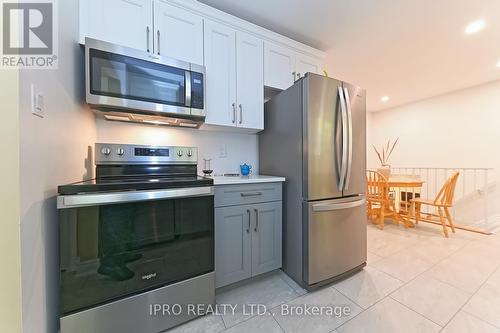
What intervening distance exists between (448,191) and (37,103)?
4.38 m

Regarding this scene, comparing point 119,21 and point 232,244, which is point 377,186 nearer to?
point 232,244

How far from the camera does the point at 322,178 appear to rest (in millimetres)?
1632

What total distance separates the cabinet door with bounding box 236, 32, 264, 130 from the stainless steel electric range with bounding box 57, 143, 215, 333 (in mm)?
912

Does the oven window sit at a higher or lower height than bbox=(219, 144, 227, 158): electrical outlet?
higher

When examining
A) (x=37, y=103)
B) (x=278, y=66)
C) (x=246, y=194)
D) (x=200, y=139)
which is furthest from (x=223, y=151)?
(x=37, y=103)

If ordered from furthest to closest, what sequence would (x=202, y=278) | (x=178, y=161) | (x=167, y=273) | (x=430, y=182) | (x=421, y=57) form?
(x=430, y=182)
(x=421, y=57)
(x=178, y=161)
(x=202, y=278)
(x=167, y=273)

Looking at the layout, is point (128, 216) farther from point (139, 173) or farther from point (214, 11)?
point (214, 11)

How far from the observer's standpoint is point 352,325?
4.10 ft

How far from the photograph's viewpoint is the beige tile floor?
1.25m

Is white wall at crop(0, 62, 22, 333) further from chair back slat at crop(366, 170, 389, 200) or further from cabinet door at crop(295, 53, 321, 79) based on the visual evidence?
chair back slat at crop(366, 170, 389, 200)

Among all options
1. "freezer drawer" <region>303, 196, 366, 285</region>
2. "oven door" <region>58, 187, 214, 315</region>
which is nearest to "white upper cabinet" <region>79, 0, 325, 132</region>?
"oven door" <region>58, 187, 214, 315</region>

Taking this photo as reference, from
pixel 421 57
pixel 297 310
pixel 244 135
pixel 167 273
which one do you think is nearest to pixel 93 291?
pixel 167 273

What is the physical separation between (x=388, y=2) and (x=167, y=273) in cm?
272

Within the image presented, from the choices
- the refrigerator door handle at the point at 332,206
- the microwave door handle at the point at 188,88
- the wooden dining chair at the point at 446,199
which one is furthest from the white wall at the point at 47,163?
the wooden dining chair at the point at 446,199
